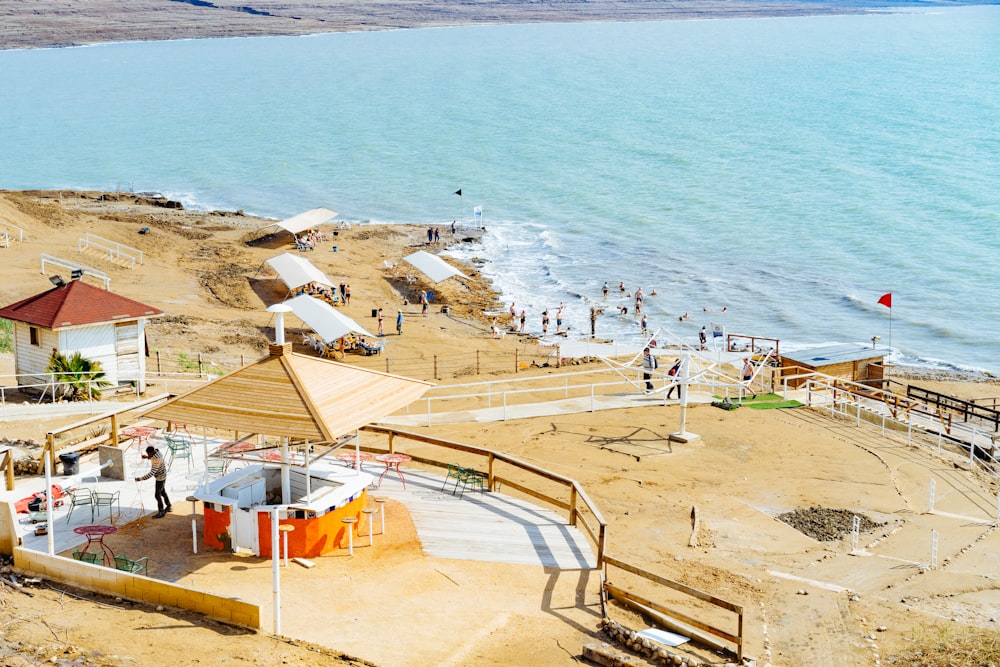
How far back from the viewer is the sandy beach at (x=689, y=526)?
1087 cm

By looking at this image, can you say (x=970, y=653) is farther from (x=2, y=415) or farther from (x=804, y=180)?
(x=804, y=180)

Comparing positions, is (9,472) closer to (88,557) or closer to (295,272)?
(88,557)

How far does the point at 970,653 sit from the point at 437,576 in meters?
6.30

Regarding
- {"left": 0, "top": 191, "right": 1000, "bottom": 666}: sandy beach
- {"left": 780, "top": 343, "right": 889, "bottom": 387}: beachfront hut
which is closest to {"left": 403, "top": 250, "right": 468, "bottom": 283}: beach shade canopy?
{"left": 0, "top": 191, "right": 1000, "bottom": 666}: sandy beach

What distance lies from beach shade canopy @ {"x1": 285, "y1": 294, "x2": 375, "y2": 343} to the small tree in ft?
29.5

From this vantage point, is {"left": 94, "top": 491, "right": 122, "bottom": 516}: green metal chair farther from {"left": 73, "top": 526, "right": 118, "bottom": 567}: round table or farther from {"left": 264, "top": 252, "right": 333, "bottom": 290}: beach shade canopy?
{"left": 264, "top": 252, "right": 333, "bottom": 290}: beach shade canopy

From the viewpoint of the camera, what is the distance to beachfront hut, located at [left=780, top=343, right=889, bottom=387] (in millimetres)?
27234

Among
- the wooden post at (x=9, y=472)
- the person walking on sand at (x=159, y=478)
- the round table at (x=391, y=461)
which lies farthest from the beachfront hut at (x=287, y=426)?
the wooden post at (x=9, y=472)

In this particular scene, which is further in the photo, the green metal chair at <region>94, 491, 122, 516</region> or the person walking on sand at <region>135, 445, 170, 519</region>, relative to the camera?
the green metal chair at <region>94, 491, 122, 516</region>

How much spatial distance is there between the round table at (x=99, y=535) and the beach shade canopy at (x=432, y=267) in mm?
26344

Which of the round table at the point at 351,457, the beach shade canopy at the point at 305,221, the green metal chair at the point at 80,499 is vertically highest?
the beach shade canopy at the point at 305,221

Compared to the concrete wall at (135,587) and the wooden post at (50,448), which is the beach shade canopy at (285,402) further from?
the concrete wall at (135,587)

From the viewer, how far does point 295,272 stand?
36156 millimetres

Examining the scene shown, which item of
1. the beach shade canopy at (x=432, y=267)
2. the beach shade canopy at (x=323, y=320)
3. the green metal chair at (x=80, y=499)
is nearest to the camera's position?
the green metal chair at (x=80, y=499)
